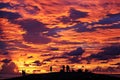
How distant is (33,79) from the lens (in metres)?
110

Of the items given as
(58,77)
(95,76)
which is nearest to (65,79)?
(58,77)

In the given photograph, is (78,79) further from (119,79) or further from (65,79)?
(119,79)

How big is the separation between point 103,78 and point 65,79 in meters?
11.6

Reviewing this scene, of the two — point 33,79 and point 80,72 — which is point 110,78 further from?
point 33,79

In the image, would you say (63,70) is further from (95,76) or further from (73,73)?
(95,76)

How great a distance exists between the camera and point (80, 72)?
124 m

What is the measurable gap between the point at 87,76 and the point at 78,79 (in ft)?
15.6

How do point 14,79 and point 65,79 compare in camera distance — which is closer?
point 65,79

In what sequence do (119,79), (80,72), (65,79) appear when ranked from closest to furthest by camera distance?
1. (65,79)
2. (119,79)
3. (80,72)

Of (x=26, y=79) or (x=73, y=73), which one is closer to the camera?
(x=26, y=79)

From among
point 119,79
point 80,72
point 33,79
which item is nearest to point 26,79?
point 33,79

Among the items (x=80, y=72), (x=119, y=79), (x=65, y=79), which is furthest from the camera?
(x=80, y=72)

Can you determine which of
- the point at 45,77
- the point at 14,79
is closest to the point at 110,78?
the point at 45,77

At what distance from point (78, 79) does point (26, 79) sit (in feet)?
50.1
